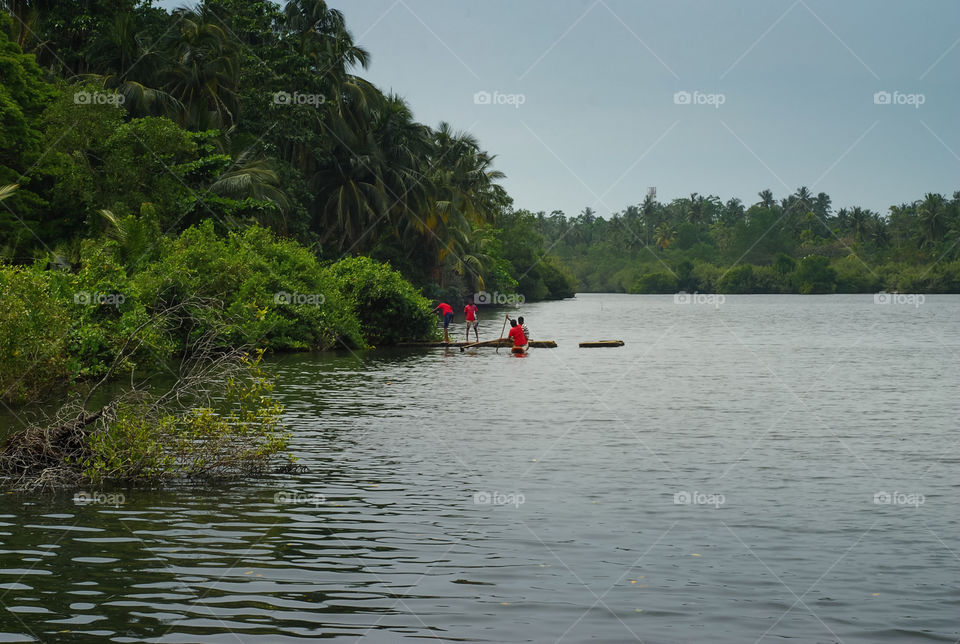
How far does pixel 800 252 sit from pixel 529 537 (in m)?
172

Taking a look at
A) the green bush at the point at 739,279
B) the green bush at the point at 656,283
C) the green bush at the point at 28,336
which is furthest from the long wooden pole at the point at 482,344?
the green bush at the point at 656,283

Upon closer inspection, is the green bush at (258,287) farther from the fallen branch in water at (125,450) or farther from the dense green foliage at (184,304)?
the fallen branch in water at (125,450)

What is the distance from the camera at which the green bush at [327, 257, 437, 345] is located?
133ft

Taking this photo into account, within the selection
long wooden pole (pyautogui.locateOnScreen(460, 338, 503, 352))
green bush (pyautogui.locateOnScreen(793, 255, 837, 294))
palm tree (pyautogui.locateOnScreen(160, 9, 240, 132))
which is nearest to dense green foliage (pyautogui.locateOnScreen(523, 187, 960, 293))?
green bush (pyautogui.locateOnScreen(793, 255, 837, 294))

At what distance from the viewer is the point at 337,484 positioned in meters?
13.2

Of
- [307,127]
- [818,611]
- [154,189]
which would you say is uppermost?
[307,127]

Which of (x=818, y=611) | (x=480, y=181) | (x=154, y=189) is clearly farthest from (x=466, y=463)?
(x=480, y=181)

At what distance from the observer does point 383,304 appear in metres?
41.4

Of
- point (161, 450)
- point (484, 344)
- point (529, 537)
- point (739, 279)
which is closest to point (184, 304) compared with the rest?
point (161, 450)

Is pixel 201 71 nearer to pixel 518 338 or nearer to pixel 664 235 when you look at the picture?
pixel 518 338

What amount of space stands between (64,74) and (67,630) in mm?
46343

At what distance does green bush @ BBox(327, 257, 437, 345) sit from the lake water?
63.0 ft

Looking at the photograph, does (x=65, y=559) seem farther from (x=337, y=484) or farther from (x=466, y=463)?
(x=466, y=463)

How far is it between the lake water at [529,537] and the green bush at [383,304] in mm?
19210
